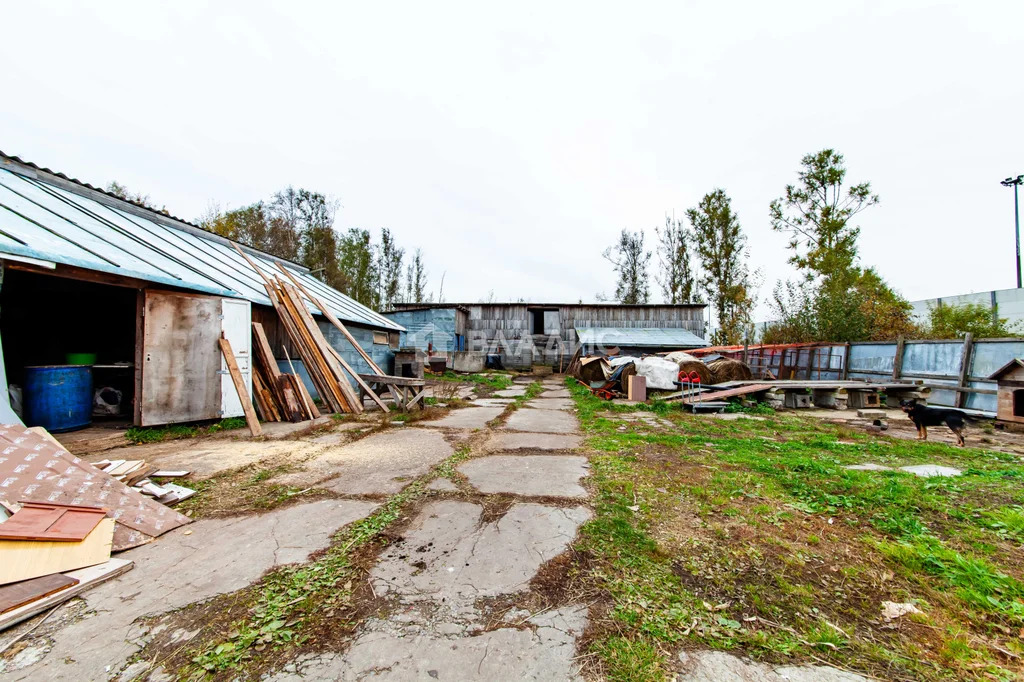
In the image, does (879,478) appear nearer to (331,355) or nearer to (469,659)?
(469,659)

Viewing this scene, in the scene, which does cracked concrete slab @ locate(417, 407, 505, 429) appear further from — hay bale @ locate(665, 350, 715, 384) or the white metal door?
hay bale @ locate(665, 350, 715, 384)

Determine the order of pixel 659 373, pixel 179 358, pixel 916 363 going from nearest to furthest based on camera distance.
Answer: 1. pixel 179 358
2. pixel 916 363
3. pixel 659 373

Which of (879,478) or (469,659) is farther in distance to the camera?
(879,478)

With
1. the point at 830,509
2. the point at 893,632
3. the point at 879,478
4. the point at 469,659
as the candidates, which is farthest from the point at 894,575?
the point at 469,659

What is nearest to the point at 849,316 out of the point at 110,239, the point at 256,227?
the point at 110,239

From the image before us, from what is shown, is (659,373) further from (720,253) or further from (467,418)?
(720,253)

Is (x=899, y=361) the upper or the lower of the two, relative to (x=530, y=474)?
upper

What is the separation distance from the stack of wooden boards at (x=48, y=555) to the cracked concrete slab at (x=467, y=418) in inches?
185

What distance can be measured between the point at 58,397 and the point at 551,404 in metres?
9.04

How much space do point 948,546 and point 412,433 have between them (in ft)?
19.6

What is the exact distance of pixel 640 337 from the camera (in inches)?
887

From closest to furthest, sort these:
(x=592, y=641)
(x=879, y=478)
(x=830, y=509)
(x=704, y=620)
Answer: (x=592, y=641) < (x=704, y=620) < (x=830, y=509) < (x=879, y=478)

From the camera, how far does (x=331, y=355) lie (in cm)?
812

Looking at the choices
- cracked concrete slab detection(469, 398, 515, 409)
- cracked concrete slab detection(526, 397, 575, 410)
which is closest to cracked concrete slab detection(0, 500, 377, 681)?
cracked concrete slab detection(469, 398, 515, 409)
